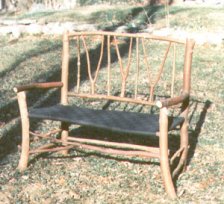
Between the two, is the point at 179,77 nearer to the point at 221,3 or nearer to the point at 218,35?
→ the point at 218,35

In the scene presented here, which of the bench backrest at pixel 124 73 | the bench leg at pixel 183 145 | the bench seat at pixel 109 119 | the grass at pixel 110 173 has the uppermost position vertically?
the bench seat at pixel 109 119

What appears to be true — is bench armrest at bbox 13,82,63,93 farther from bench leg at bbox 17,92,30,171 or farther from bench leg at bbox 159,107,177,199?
bench leg at bbox 159,107,177,199

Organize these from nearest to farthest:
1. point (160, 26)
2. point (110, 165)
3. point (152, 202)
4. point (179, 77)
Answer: point (152, 202) → point (110, 165) → point (179, 77) → point (160, 26)

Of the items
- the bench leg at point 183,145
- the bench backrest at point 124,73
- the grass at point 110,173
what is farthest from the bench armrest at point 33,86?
the bench leg at point 183,145

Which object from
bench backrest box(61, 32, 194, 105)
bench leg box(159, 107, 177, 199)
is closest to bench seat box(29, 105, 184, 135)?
bench leg box(159, 107, 177, 199)

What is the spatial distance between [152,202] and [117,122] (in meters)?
0.77

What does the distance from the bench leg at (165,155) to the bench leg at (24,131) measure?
53.0 inches

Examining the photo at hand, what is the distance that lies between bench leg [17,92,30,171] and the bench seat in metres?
0.08

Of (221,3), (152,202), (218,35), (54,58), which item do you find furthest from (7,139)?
(221,3)

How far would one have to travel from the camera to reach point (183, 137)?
4.42 m

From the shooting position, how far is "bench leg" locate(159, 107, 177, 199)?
12.3ft

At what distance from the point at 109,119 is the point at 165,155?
2.29ft

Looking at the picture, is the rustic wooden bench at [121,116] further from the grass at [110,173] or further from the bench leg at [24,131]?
the grass at [110,173]

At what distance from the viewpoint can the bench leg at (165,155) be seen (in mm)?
3762
